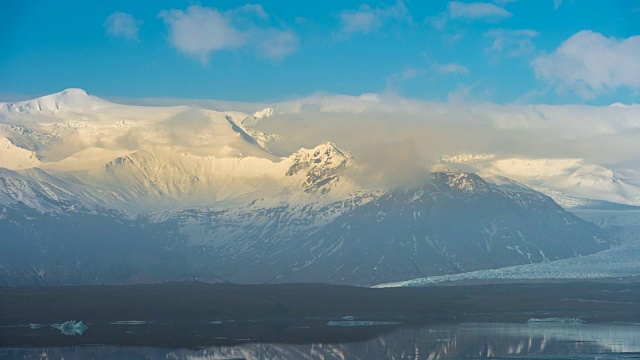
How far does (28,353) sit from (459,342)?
56.5m

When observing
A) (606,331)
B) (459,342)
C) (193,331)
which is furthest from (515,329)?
(193,331)

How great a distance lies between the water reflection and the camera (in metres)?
139

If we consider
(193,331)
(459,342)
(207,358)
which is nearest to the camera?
(207,358)

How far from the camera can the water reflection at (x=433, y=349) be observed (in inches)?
5477

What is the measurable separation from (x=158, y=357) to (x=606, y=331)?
6852 centimetres

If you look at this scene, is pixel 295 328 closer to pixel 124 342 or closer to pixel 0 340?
pixel 124 342

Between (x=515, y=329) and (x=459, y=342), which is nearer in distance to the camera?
(x=459, y=342)

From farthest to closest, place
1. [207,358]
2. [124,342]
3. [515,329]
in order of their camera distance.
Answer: [515,329] < [124,342] < [207,358]

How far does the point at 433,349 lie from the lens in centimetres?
14675

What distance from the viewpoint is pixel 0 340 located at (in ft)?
562

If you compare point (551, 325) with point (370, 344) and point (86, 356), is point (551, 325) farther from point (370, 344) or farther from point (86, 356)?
point (86, 356)

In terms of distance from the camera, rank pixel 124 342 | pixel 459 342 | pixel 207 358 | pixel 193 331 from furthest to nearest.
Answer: pixel 193 331, pixel 124 342, pixel 459 342, pixel 207 358

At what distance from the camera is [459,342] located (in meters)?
156

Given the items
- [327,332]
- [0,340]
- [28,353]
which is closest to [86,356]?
[28,353]
